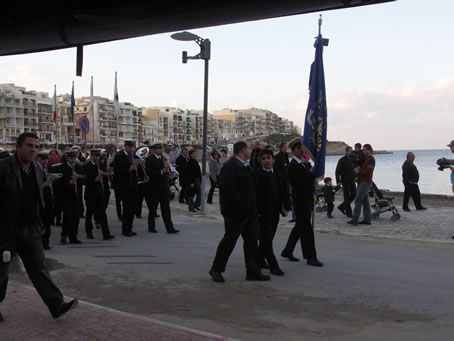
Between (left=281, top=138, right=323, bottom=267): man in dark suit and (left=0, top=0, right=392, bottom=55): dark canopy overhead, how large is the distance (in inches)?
178

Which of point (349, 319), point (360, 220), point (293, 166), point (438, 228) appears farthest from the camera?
point (360, 220)

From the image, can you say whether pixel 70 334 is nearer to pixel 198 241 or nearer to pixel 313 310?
pixel 313 310

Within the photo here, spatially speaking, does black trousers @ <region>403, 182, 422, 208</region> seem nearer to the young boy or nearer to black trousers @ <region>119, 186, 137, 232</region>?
the young boy

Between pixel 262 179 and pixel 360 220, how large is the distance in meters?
6.93

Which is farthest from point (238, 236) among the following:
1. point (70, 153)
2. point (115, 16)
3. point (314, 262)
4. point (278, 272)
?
point (70, 153)

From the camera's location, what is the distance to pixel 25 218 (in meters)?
4.84

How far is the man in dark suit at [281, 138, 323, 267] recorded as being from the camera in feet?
25.2

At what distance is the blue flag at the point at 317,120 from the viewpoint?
8359 mm

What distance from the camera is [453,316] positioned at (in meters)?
5.30

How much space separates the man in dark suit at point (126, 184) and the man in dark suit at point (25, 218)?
19.1 ft

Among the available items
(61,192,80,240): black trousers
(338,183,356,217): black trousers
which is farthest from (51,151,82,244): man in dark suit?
(338,183,356,217): black trousers

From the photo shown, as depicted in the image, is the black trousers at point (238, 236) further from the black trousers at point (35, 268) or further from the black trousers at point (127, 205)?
the black trousers at point (127, 205)

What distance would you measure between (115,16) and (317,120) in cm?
543

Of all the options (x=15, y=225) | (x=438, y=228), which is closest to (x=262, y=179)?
(x=15, y=225)
